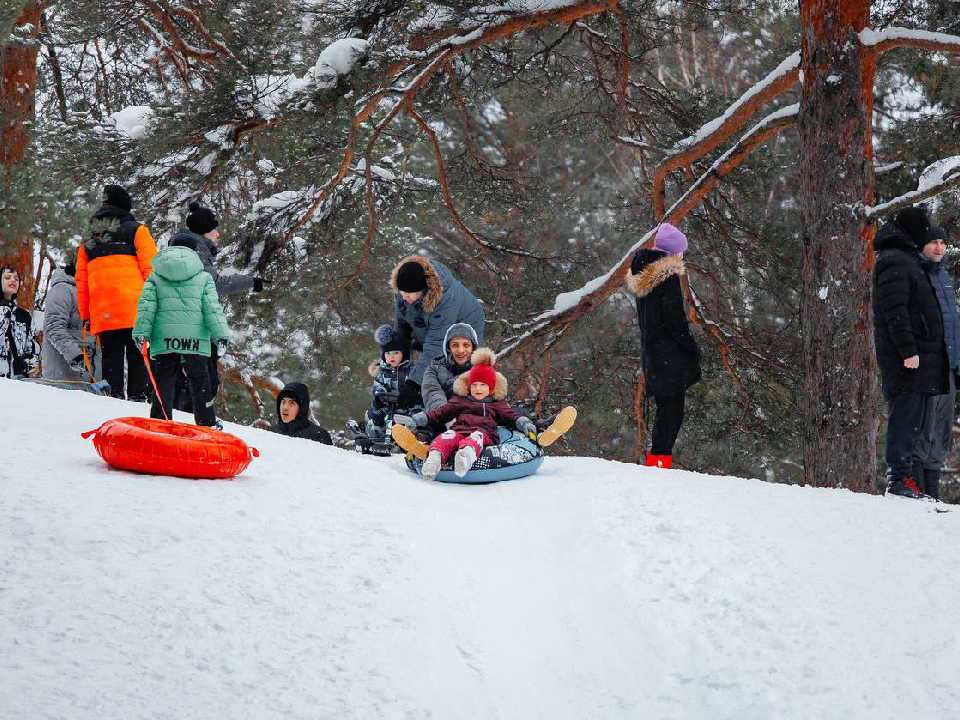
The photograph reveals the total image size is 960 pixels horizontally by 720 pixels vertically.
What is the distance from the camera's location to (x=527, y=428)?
6094 millimetres

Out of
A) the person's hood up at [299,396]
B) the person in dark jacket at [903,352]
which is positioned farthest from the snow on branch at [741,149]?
the person's hood up at [299,396]

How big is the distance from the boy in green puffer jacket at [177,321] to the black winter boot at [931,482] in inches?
165

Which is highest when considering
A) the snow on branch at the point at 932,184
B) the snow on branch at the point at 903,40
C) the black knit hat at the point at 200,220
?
the snow on branch at the point at 903,40

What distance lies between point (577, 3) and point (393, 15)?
1484 mm

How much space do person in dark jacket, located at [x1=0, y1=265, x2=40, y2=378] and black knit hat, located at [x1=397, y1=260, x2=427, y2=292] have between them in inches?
118

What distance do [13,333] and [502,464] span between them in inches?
169

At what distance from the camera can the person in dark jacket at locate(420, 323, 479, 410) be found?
6.62 meters

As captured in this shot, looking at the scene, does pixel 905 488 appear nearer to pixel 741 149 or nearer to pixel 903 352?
pixel 903 352

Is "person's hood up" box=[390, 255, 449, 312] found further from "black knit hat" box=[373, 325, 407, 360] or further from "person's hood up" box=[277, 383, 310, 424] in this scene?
"person's hood up" box=[277, 383, 310, 424]

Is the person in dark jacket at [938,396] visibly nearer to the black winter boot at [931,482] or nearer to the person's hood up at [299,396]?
the black winter boot at [931,482]

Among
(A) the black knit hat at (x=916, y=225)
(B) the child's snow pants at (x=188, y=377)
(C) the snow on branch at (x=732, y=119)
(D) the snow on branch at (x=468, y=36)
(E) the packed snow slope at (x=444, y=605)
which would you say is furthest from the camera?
(D) the snow on branch at (x=468, y=36)

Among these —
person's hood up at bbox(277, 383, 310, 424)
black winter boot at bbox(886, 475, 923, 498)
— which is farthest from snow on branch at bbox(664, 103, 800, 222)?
person's hood up at bbox(277, 383, 310, 424)

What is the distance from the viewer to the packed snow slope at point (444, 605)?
237 centimetres

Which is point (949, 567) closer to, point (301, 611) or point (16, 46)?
point (301, 611)
